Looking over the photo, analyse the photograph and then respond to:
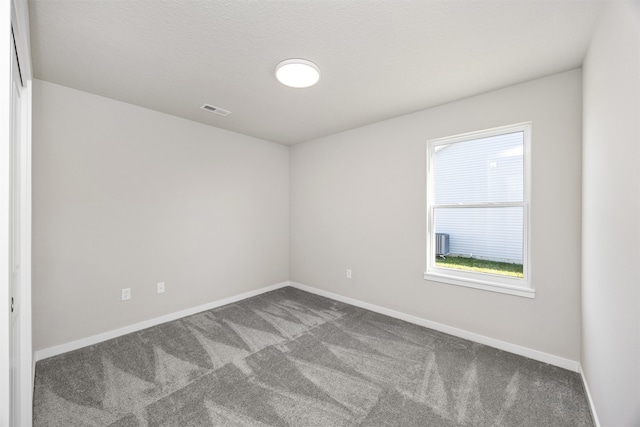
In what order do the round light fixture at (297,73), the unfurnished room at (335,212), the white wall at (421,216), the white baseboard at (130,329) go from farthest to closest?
1. the white baseboard at (130,329)
2. the white wall at (421,216)
3. the round light fixture at (297,73)
4. the unfurnished room at (335,212)

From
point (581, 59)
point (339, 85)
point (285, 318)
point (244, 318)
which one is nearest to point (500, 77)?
point (581, 59)

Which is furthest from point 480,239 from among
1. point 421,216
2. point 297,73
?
point 297,73

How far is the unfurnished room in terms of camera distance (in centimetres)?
160

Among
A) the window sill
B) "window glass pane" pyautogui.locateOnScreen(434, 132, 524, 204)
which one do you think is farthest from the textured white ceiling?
the window sill

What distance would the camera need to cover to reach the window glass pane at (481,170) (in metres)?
2.65

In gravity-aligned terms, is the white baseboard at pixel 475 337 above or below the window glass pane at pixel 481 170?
below

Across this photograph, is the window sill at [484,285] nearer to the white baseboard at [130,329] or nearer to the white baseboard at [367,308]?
the white baseboard at [367,308]

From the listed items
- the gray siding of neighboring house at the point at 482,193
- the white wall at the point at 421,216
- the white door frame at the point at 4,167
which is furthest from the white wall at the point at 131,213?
the gray siding of neighboring house at the point at 482,193

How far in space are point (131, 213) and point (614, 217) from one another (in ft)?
13.1

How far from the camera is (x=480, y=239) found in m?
2.89

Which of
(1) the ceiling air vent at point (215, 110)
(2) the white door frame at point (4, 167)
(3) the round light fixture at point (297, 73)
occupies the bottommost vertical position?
(2) the white door frame at point (4, 167)

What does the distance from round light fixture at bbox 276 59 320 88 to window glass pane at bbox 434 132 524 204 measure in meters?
1.73

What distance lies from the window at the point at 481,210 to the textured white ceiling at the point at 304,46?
1.81ft

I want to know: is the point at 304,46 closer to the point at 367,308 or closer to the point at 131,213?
the point at 131,213
